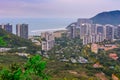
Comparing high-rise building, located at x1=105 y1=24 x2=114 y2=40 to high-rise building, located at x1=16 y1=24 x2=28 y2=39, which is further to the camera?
high-rise building, located at x1=105 y1=24 x2=114 y2=40

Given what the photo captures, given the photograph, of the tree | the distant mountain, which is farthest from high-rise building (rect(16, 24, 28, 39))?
the distant mountain

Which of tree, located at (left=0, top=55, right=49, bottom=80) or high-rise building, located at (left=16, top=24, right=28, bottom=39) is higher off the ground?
high-rise building, located at (left=16, top=24, right=28, bottom=39)

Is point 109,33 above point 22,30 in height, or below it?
below

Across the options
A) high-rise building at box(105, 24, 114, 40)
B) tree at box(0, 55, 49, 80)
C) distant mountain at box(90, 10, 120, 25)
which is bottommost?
tree at box(0, 55, 49, 80)

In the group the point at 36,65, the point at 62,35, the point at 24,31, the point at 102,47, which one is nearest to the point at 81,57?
the point at 102,47

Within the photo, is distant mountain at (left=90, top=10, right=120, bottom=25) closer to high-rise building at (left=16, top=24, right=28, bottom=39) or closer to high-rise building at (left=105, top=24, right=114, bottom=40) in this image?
high-rise building at (left=105, top=24, right=114, bottom=40)

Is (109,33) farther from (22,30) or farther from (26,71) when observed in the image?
(26,71)

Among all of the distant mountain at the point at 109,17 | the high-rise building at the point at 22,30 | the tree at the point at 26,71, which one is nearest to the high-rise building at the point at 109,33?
the high-rise building at the point at 22,30

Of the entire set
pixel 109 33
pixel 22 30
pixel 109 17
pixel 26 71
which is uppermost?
pixel 109 17

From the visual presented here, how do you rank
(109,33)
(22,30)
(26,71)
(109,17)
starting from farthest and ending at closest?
(109,17)
(109,33)
(22,30)
(26,71)

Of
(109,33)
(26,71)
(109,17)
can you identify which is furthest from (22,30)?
(109,17)

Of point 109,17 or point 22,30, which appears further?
point 109,17

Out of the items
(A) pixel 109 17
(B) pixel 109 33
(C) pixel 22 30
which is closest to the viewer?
(C) pixel 22 30
